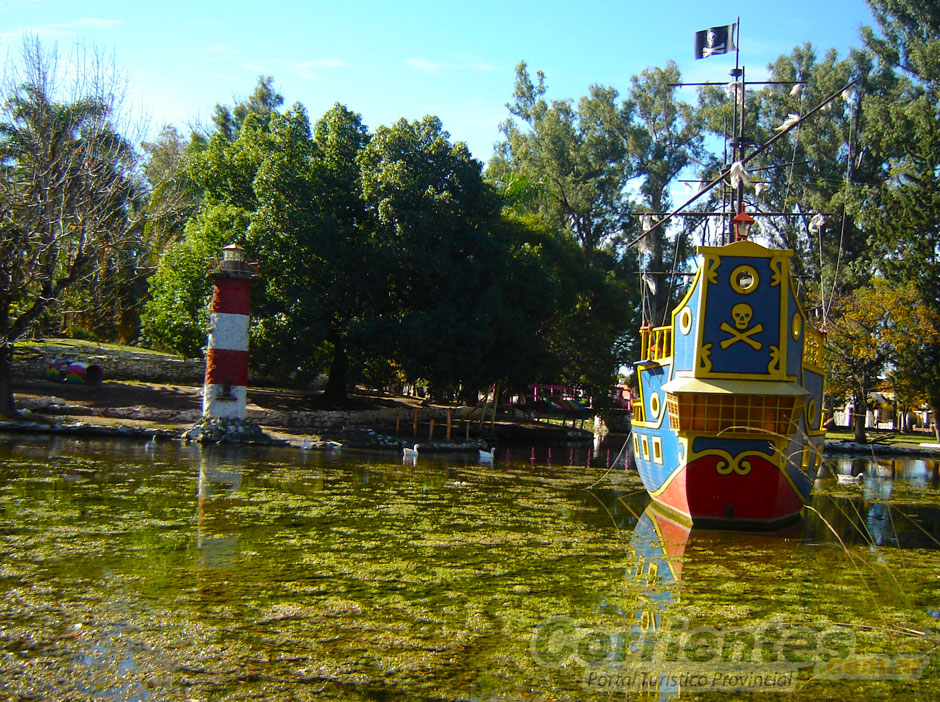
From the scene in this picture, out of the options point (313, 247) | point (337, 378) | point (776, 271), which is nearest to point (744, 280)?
point (776, 271)

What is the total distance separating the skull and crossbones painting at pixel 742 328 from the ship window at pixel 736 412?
2.42ft

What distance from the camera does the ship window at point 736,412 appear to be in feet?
36.1

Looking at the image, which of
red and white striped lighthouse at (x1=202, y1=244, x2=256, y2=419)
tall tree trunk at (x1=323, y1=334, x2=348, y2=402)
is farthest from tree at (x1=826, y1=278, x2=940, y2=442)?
red and white striped lighthouse at (x1=202, y1=244, x2=256, y2=419)

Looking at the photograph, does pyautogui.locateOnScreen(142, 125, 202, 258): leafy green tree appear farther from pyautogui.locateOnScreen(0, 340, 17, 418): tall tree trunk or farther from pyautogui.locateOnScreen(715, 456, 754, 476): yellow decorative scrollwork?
pyautogui.locateOnScreen(715, 456, 754, 476): yellow decorative scrollwork

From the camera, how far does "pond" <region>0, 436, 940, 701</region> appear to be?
16.2 feet

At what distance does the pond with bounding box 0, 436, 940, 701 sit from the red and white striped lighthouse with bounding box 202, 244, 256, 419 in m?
6.05

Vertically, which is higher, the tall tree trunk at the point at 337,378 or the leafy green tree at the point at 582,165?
the leafy green tree at the point at 582,165

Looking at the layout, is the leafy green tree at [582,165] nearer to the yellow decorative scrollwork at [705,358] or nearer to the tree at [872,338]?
the tree at [872,338]

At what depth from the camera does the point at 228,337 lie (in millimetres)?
18469

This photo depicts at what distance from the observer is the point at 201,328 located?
22.2 meters

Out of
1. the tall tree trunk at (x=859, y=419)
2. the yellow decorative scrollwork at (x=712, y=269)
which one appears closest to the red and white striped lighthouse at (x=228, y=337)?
the yellow decorative scrollwork at (x=712, y=269)

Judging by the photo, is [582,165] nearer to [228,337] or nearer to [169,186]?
[169,186]

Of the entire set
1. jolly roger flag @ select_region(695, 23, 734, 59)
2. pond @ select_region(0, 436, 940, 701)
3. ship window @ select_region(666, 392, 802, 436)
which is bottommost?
pond @ select_region(0, 436, 940, 701)

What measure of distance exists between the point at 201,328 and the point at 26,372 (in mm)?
6227
